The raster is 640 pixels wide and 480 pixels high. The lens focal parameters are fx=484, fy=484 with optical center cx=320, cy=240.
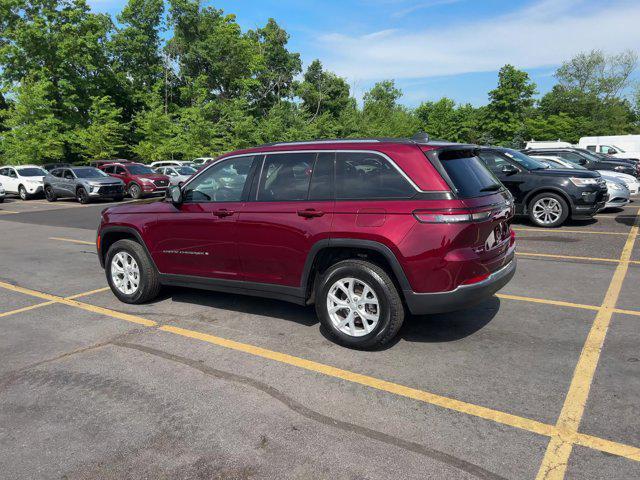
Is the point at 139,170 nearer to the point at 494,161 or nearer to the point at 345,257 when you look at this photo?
the point at 494,161

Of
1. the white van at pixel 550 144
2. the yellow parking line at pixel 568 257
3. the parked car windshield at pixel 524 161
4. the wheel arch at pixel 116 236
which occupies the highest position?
the white van at pixel 550 144

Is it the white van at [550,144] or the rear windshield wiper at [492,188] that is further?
the white van at [550,144]

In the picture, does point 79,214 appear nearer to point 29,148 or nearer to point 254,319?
point 254,319

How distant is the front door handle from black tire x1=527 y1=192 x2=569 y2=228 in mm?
8142

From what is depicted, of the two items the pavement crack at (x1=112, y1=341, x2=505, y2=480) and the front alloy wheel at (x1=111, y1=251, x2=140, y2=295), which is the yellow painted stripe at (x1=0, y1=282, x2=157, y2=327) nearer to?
the front alloy wheel at (x1=111, y1=251, x2=140, y2=295)

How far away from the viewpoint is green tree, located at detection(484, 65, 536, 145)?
54.8 metres

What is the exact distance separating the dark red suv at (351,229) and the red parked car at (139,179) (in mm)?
18247

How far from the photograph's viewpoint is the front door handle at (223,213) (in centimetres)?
476

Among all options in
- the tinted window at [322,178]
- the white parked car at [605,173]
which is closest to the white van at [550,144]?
the white parked car at [605,173]

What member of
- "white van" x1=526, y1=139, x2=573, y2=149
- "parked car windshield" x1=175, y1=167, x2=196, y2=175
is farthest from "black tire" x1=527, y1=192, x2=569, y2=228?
"parked car windshield" x1=175, y1=167, x2=196, y2=175

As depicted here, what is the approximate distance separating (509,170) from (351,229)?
8.07 metres

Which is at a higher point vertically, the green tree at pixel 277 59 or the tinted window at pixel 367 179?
the green tree at pixel 277 59

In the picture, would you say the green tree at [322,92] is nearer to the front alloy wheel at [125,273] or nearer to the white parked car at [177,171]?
the white parked car at [177,171]

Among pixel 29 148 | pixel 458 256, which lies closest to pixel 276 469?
pixel 458 256
